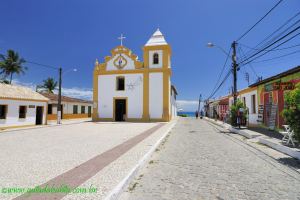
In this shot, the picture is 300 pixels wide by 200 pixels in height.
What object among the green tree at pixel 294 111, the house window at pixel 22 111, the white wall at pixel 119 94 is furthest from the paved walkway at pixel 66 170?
the white wall at pixel 119 94

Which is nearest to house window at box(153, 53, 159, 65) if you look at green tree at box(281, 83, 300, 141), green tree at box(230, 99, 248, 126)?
green tree at box(230, 99, 248, 126)

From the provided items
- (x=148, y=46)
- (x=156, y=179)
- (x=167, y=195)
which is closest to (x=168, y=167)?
(x=156, y=179)

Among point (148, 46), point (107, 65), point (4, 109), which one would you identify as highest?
point (148, 46)

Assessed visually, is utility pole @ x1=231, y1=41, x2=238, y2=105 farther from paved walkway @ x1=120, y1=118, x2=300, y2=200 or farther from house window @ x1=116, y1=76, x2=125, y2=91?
house window @ x1=116, y1=76, x2=125, y2=91

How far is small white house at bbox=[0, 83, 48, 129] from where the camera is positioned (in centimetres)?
1762

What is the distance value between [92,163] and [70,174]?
1072 millimetres

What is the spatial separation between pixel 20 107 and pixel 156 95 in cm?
1389

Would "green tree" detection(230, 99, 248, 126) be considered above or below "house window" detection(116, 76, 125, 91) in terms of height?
below

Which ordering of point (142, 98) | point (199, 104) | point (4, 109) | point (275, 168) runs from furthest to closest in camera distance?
point (199, 104) → point (142, 98) → point (4, 109) → point (275, 168)

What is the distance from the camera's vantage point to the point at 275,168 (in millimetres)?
5918

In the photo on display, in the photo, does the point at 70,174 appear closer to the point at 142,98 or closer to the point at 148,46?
the point at 142,98

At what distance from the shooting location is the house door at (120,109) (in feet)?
91.5

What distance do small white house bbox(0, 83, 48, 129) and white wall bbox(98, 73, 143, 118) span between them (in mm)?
7272

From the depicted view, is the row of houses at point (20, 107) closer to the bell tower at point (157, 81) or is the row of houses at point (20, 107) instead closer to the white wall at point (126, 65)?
the white wall at point (126, 65)
